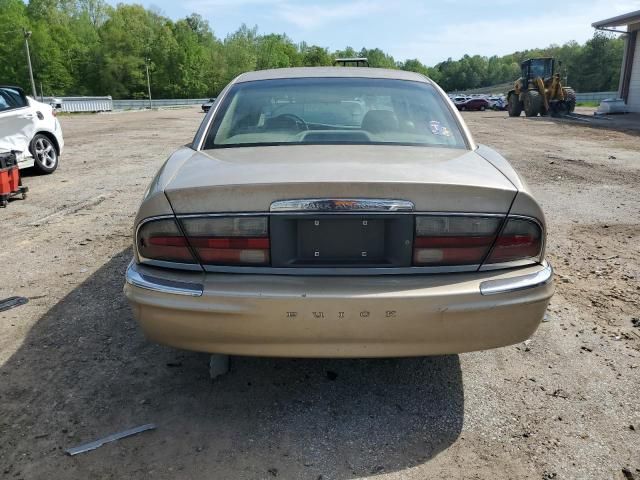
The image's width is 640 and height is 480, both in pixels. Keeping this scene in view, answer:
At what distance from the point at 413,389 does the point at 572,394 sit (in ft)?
2.63

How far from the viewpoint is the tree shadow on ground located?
218cm

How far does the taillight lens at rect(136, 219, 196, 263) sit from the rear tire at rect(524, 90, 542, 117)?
93.9 ft

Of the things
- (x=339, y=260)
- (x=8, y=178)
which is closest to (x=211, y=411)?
(x=339, y=260)

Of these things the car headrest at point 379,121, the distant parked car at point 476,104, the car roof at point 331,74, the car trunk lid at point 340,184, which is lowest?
the distant parked car at point 476,104

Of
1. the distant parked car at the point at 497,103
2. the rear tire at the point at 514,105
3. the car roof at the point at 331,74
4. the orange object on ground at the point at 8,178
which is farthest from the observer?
the distant parked car at the point at 497,103

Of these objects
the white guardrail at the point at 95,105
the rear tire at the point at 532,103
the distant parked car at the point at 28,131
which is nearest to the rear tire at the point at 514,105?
the rear tire at the point at 532,103

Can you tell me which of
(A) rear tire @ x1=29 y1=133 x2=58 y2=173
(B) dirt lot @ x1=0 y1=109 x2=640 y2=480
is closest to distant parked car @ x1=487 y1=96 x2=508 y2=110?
(A) rear tire @ x1=29 y1=133 x2=58 y2=173

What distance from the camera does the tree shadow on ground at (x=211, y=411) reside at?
7.15ft

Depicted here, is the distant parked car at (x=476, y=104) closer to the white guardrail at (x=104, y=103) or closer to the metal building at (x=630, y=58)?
the white guardrail at (x=104, y=103)

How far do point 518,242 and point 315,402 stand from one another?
4.09ft

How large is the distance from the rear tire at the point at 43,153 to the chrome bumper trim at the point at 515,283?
28.9 feet

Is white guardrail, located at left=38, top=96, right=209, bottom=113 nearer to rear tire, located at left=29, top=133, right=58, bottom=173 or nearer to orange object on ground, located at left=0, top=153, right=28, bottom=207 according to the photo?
rear tire, located at left=29, top=133, right=58, bottom=173

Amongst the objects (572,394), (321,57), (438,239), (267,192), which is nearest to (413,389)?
(572,394)

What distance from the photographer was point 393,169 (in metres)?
2.27
